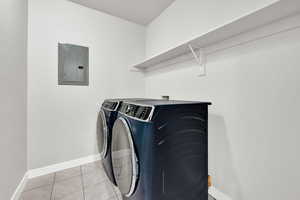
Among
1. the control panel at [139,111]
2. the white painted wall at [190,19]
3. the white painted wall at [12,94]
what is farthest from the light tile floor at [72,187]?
the white painted wall at [190,19]

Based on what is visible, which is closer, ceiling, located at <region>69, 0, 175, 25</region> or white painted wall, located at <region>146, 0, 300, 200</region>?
white painted wall, located at <region>146, 0, 300, 200</region>

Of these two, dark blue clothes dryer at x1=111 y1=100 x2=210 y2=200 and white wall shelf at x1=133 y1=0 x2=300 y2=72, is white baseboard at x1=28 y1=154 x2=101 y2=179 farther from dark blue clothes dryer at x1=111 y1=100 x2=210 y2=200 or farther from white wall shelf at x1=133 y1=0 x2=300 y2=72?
white wall shelf at x1=133 y1=0 x2=300 y2=72

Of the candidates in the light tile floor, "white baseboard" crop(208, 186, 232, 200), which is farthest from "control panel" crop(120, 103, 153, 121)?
"white baseboard" crop(208, 186, 232, 200)

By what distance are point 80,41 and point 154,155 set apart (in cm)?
193

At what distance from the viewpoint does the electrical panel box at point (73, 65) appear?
176cm

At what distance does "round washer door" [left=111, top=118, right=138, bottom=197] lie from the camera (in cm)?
88

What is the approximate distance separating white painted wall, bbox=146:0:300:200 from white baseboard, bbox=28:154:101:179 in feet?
5.49

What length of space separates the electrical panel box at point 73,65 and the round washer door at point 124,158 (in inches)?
44.5

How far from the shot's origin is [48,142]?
170 centimetres

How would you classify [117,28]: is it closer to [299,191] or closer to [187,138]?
[187,138]

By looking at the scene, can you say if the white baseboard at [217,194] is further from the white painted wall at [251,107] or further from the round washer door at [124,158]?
the round washer door at [124,158]

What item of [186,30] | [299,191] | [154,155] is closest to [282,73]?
[299,191]

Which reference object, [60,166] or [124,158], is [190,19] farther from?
[60,166]

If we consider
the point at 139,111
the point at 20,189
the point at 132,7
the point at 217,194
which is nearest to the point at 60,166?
the point at 20,189
